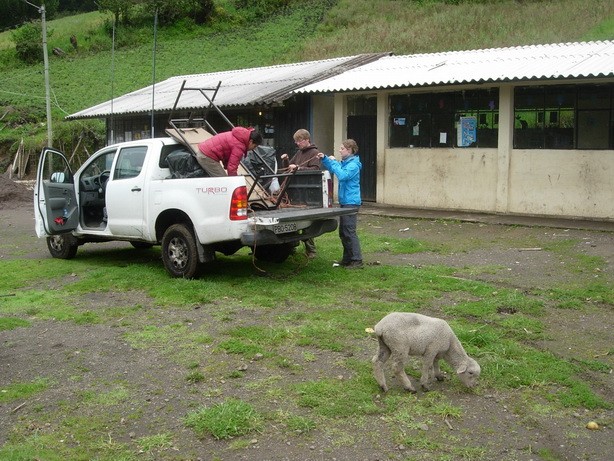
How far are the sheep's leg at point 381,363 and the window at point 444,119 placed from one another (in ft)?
37.2

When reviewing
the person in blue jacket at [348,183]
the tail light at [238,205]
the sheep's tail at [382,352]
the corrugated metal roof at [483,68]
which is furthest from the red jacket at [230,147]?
the corrugated metal roof at [483,68]

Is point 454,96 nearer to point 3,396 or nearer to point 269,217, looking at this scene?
point 269,217

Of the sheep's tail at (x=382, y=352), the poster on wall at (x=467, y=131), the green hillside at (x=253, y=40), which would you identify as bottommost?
the sheep's tail at (x=382, y=352)

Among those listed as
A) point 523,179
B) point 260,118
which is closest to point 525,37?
point 260,118

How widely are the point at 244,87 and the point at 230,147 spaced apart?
39.4ft

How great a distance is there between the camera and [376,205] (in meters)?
17.8

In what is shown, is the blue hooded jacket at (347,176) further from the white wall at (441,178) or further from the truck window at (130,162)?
the white wall at (441,178)

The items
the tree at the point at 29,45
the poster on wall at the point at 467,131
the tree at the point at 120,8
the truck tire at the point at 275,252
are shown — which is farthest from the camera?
the tree at the point at 120,8

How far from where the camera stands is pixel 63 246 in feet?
38.0

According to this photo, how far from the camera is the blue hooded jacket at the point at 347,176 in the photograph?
31.9ft

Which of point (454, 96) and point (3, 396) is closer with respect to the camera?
point (3, 396)

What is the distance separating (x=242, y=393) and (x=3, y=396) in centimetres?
184

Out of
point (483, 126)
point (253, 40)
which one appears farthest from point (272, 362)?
point (253, 40)

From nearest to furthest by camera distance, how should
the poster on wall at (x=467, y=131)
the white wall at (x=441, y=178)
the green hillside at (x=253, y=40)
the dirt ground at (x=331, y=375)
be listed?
the dirt ground at (x=331, y=375) → the white wall at (x=441, y=178) → the poster on wall at (x=467, y=131) → the green hillside at (x=253, y=40)
